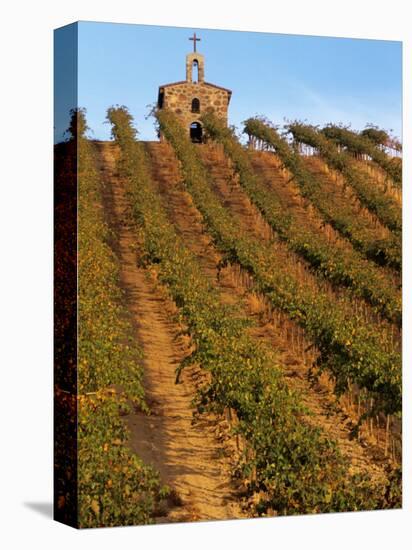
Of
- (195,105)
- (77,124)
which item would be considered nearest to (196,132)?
(195,105)

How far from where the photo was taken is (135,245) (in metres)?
11.7

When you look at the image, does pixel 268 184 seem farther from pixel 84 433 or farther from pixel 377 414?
pixel 84 433

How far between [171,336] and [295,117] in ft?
8.16

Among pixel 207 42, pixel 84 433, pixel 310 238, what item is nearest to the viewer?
pixel 84 433

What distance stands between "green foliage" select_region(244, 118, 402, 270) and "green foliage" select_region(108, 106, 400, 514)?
2.83ft

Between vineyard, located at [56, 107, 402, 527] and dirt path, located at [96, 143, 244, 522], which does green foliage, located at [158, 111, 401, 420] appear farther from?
dirt path, located at [96, 143, 244, 522]

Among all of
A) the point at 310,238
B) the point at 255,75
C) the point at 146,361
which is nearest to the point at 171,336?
the point at 146,361

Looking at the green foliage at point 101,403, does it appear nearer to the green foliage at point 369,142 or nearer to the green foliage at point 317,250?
the green foliage at point 317,250

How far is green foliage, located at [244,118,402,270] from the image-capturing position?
38.8 ft

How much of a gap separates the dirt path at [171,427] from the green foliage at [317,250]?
135 centimetres

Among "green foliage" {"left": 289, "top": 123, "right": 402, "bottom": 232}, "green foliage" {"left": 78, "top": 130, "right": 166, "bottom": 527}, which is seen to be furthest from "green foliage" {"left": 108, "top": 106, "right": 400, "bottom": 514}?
"green foliage" {"left": 289, "top": 123, "right": 402, "bottom": 232}

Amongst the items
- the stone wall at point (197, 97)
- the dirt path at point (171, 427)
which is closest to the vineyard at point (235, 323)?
the dirt path at point (171, 427)

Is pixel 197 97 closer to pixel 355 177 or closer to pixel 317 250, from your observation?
pixel 317 250

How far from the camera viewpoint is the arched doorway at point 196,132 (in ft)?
38.8
